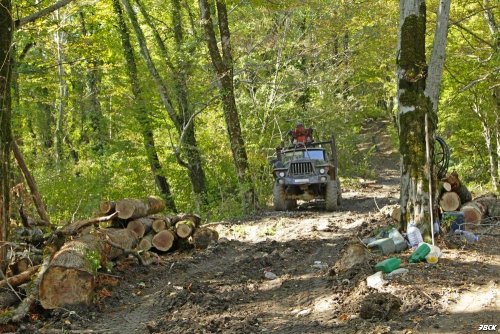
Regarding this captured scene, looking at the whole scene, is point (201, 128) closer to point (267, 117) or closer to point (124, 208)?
point (267, 117)

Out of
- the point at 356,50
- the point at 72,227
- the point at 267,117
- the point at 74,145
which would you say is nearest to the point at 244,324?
the point at 72,227

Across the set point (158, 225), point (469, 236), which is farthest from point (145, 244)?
point (469, 236)

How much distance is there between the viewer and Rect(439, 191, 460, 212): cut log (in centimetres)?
858

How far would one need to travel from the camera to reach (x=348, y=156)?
23.9 metres

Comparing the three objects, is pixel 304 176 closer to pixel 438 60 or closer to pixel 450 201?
pixel 450 201

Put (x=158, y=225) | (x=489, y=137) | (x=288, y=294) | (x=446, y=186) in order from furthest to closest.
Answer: (x=489, y=137), (x=158, y=225), (x=446, y=186), (x=288, y=294)

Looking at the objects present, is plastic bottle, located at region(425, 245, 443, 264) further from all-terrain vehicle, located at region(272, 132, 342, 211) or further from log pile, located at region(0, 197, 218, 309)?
all-terrain vehicle, located at region(272, 132, 342, 211)

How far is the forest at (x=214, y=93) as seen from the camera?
1450 cm

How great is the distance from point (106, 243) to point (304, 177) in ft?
22.4

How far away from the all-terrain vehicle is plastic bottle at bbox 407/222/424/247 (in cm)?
589

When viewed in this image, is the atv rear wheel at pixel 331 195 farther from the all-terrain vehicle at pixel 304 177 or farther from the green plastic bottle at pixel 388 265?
the green plastic bottle at pixel 388 265

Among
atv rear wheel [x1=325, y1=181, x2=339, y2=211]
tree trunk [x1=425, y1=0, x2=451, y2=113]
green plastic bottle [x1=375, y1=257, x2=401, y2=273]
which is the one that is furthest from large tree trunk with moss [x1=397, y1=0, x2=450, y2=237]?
atv rear wheel [x1=325, y1=181, x2=339, y2=211]

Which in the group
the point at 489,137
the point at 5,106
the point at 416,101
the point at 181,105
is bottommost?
the point at 489,137

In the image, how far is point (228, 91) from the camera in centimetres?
1357
